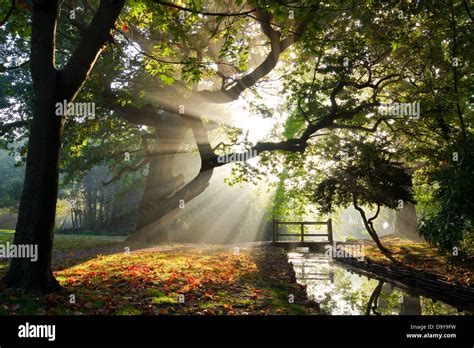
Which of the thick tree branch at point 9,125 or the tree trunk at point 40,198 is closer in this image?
the tree trunk at point 40,198

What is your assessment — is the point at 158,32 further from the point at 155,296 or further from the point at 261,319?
the point at 261,319

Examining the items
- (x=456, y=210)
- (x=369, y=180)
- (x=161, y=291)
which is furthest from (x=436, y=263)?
(x=161, y=291)

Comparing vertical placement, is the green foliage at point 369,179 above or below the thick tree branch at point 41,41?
below

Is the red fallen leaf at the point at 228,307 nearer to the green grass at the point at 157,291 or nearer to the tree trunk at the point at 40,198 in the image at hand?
the green grass at the point at 157,291

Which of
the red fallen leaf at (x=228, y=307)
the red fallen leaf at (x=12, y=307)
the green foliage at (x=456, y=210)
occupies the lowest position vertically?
the red fallen leaf at (x=228, y=307)

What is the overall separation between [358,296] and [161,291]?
834cm

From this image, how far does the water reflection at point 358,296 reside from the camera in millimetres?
10477

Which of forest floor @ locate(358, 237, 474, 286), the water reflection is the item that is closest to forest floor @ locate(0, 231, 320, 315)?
the water reflection

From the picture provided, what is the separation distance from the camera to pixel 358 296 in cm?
1253

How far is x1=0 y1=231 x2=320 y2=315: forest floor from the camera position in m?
5.88

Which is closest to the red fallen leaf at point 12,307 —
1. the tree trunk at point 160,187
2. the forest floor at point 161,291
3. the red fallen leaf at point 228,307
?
the forest floor at point 161,291

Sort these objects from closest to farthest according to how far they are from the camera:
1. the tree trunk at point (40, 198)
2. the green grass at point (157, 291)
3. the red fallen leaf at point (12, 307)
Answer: the red fallen leaf at point (12, 307), the green grass at point (157, 291), the tree trunk at point (40, 198)

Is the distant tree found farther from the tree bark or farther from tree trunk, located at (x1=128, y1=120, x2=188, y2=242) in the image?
the tree bark

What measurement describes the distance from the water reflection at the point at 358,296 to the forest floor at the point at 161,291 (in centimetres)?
168
